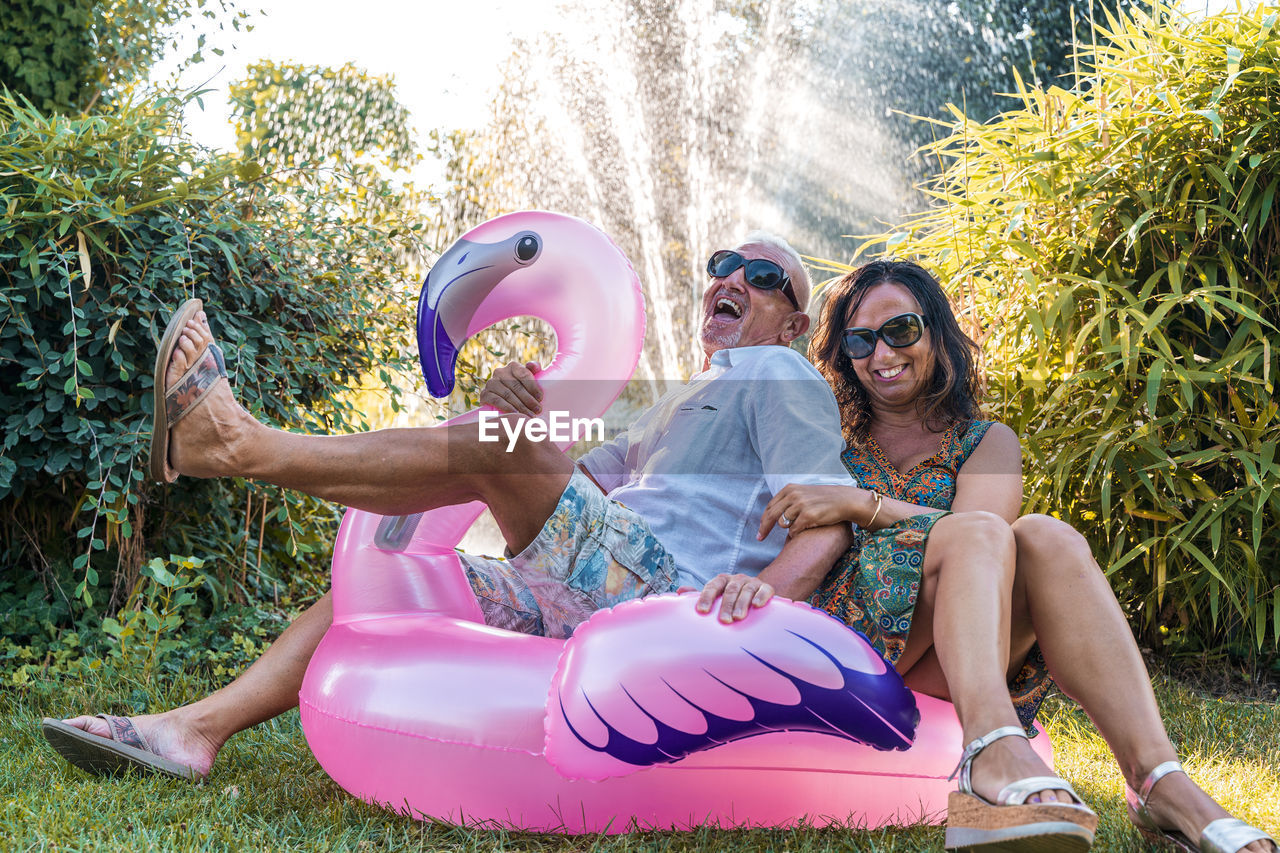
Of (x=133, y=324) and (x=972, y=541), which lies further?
(x=133, y=324)

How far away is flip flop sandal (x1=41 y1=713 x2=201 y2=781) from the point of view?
2.20 m

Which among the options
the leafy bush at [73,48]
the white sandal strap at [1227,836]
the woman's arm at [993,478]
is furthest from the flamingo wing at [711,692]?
the leafy bush at [73,48]

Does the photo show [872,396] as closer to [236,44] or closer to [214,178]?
[214,178]

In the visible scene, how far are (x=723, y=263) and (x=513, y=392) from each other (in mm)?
959

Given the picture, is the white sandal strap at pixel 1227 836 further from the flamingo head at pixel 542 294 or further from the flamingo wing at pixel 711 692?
the flamingo head at pixel 542 294

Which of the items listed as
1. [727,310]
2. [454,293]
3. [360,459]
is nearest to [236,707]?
[360,459]

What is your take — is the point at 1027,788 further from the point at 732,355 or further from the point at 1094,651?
the point at 732,355

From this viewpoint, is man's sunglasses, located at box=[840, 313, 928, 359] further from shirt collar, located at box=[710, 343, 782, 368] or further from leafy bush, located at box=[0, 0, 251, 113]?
leafy bush, located at box=[0, 0, 251, 113]

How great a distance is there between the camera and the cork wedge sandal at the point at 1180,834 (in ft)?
5.45

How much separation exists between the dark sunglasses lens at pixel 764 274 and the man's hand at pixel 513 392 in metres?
0.90

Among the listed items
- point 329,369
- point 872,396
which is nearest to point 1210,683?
point 872,396

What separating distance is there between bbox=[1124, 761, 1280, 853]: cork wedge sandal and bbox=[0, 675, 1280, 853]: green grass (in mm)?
50

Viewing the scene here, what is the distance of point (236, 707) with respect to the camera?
2.38 metres

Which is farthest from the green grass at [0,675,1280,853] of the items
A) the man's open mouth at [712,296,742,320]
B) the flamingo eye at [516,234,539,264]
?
the man's open mouth at [712,296,742,320]
